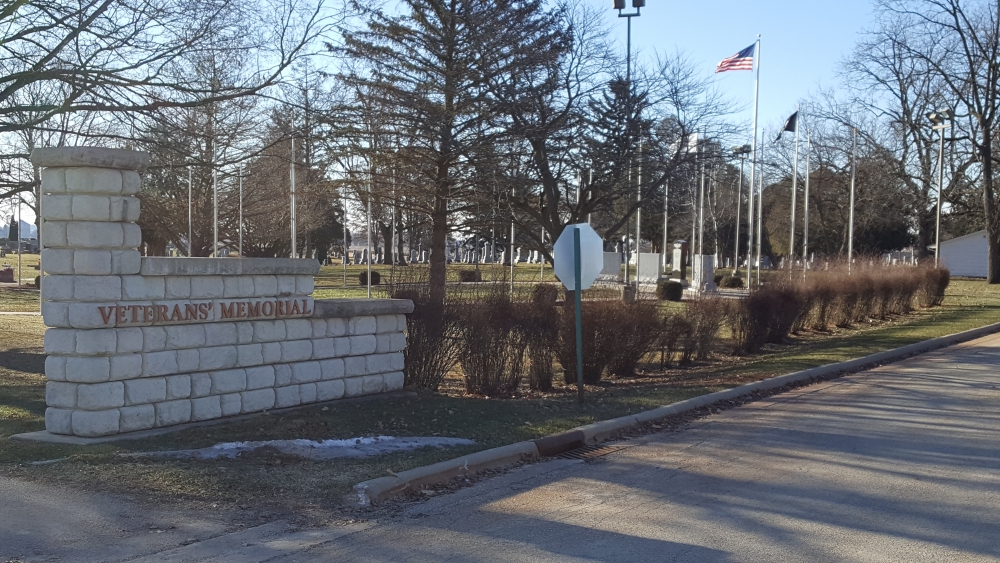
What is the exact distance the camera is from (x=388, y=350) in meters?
10.6

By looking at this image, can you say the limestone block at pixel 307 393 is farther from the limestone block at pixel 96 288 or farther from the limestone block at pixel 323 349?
→ the limestone block at pixel 96 288

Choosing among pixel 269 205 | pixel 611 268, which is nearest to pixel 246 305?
pixel 269 205

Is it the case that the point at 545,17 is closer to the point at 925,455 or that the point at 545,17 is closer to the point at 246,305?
the point at 246,305

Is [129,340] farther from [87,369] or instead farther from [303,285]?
[303,285]

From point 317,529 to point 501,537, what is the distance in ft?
4.16

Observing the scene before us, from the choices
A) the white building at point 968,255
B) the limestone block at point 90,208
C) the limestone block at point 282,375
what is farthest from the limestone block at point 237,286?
the white building at point 968,255

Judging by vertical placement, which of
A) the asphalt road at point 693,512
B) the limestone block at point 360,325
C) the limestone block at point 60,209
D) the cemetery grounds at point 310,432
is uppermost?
the limestone block at point 60,209

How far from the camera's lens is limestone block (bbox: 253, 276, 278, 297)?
8992 mm

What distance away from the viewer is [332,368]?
9859mm

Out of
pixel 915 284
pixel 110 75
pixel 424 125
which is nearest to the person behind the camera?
pixel 110 75

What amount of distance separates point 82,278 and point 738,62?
26.3 meters

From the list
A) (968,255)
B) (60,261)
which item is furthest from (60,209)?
(968,255)

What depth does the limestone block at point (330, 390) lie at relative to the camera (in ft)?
31.9

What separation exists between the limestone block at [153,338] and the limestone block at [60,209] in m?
1.22
